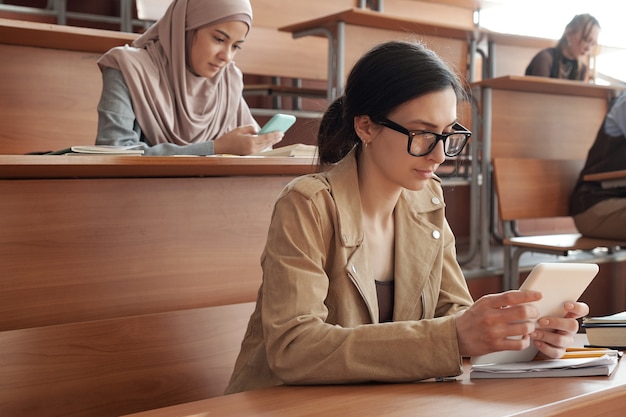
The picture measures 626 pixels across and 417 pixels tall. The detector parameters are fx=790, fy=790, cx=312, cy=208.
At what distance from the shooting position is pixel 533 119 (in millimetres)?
3613

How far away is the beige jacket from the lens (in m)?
1.07

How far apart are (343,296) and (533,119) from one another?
2.62m

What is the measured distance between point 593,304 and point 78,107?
90.6 inches

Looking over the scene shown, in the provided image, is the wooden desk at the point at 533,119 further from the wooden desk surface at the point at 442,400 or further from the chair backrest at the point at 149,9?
the wooden desk surface at the point at 442,400

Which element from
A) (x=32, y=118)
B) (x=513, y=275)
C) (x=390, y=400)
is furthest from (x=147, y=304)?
(x=513, y=275)

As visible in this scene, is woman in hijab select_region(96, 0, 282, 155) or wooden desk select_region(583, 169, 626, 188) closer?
woman in hijab select_region(96, 0, 282, 155)

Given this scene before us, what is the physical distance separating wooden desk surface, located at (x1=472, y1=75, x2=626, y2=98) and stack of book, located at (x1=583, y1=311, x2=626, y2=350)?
6.97 feet

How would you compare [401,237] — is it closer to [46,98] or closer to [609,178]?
[46,98]

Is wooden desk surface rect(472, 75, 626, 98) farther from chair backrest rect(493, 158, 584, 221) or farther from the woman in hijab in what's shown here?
the woman in hijab

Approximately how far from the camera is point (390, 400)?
38.1 inches

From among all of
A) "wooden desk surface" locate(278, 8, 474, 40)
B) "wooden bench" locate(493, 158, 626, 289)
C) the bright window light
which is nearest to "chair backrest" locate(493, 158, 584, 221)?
"wooden bench" locate(493, 158, 626, 289)

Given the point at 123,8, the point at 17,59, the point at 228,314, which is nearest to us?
the point at 228,314

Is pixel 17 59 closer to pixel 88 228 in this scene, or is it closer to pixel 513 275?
pixel 88 228

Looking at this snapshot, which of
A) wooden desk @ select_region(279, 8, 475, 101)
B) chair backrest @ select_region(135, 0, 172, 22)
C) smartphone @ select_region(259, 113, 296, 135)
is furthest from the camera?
chair backrest @ select_region(135, 0, 172, 22)
